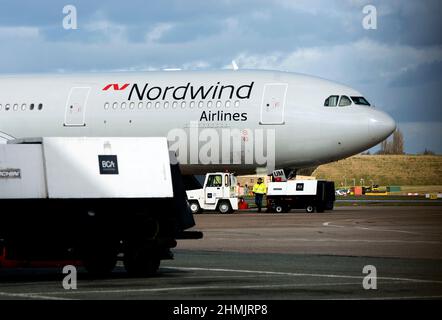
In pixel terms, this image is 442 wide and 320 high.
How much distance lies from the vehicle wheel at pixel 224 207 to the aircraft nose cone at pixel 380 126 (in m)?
7.15

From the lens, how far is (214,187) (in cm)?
4609

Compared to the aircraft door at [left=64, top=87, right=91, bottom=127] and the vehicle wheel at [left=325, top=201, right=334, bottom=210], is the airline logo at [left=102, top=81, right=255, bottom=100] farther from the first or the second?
the vehicle wheel at [left=325, top=201, right=334, bottom=210]

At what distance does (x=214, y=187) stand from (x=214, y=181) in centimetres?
27

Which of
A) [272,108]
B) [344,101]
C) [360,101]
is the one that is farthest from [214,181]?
[360,101]

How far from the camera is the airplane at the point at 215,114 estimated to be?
141 feet

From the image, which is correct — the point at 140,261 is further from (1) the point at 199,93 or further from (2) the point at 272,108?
(1) the point at 199,93

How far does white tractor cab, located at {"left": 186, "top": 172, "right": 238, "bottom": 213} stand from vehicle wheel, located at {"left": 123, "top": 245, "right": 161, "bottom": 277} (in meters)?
27.5

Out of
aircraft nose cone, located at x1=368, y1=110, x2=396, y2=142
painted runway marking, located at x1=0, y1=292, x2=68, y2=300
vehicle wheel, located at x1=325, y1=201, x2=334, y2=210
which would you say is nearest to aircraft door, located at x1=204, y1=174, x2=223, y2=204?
vehicle wheel, located at x1=325, y1=201, x2=334, y2=210

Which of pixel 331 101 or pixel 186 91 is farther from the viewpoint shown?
pixel 186 91

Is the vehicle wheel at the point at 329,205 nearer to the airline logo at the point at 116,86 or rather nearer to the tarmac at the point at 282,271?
the airline logo at the point at 116,86

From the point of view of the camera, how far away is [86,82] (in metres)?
45.9
